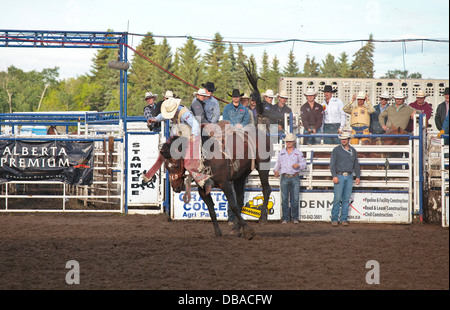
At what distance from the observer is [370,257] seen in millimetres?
7539

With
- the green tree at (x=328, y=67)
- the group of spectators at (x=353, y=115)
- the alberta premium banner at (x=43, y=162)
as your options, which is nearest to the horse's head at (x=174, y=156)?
the group of spectators at (x=353, y=115)

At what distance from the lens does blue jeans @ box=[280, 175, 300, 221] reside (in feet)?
40.5

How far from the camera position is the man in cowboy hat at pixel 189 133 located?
9172 millimetres

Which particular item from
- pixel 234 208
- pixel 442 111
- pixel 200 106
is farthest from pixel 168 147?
pixel 442 111

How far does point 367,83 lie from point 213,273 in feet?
44.3

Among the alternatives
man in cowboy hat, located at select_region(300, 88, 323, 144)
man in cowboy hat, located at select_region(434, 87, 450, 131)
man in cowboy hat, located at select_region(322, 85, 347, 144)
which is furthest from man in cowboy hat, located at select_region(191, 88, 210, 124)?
man in cowboy hat, located at select_region(434, 87, 450, 131)

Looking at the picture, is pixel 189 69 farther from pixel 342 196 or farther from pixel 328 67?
pixel 342 196

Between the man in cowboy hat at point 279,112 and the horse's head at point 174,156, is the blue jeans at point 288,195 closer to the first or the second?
the man in cowboy hat at point 279,112

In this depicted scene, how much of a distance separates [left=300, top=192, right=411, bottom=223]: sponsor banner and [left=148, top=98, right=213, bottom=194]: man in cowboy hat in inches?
160

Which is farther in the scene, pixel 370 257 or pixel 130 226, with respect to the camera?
pixel 130 226

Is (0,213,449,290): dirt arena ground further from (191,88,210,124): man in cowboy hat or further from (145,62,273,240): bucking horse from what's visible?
(191,88,210,124): man in cowboy hat

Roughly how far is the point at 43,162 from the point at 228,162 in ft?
20.2
